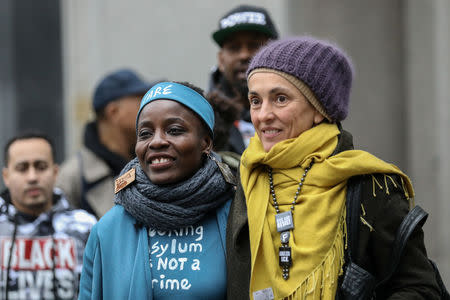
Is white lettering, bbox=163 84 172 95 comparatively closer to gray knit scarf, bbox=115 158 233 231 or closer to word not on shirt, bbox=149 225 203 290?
gray knit scarf, bbox=115 158 233 231

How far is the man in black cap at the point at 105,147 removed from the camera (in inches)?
197

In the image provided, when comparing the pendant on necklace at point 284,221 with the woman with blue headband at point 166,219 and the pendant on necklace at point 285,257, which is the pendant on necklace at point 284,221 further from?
the woman with blue headband at point 166,219

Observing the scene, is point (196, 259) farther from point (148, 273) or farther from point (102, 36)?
point (102, 36)

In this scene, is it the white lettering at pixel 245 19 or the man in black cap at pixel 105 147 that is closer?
the white lettering at pixel 245 19

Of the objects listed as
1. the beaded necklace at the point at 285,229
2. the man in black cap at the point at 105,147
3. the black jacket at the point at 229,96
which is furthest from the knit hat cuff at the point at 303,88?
the man in black cap at the point at 105,147

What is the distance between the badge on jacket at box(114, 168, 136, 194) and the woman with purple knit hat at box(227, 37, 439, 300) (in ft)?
1.49

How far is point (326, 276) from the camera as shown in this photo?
8.22ft

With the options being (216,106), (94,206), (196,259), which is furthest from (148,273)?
(94,206)

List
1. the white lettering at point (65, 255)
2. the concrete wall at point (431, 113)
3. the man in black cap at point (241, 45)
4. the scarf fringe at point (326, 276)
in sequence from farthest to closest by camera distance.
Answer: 1. the concrete wall at point (431, 113)
2. the man in black cap at point (241, 45)
3. the white lettering at point (65, 255)
4. the scarf fringe at point (326, 276)

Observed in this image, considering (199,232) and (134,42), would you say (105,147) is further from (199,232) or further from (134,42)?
(199,232)

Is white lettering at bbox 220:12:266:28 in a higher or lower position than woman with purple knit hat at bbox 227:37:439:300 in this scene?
higher

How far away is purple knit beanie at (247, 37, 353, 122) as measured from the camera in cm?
269

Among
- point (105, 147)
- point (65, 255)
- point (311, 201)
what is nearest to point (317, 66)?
point (311, 201)

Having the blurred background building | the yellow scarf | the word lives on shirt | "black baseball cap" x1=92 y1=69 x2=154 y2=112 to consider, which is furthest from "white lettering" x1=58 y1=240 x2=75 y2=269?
the blurred background building
